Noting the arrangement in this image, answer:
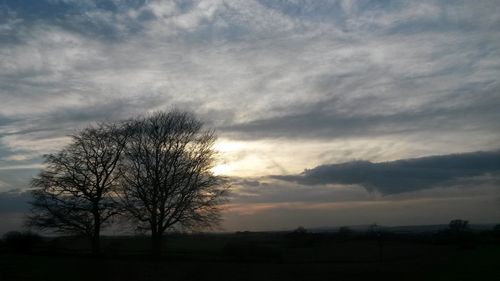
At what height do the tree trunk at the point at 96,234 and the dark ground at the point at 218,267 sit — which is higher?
the tree trunk at the point at 96,234

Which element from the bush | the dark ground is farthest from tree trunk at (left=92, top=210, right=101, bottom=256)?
the bush

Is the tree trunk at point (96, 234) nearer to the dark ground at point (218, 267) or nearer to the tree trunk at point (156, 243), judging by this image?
the dark ground at point (218, 267)

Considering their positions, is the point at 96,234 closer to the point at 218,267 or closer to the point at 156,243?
the point at 156,243

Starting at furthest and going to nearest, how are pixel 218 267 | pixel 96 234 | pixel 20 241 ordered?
pixel 20 241 < pixel 96 234 < pixel 218 267

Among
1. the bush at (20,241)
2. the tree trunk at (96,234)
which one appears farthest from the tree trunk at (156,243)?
the bush at (20,241)

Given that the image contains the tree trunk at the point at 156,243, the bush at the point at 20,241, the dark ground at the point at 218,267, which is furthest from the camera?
the bush at the point at 20,241

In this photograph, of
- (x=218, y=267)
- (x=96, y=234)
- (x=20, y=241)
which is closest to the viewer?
(x=218, y=267)

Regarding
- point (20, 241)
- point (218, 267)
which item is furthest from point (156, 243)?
point (20, 241)

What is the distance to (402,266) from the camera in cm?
3581

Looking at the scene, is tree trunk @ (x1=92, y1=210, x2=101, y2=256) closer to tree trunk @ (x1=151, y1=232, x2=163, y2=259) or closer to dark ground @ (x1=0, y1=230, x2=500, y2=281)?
dark ground @ (x1=0, y1=230, x2=500, y2=281)

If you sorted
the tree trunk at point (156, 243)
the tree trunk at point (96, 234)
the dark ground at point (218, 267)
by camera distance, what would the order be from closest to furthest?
the dark ground at point (218, 267) → the tree trunk at point (156, 243) → the tree trunk at point (96, 234)

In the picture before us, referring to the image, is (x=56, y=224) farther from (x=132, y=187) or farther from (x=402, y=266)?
(x=402, y=266)

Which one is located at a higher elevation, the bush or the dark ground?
the bush

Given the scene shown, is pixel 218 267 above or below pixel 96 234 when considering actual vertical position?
below
